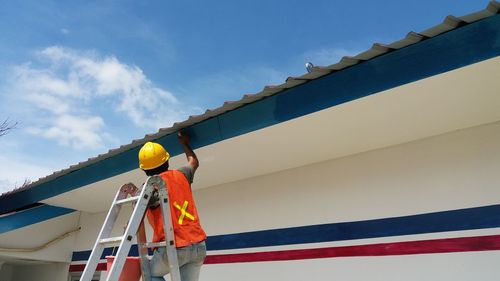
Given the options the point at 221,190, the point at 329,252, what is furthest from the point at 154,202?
the point at 221,190

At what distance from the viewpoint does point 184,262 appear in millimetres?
2861

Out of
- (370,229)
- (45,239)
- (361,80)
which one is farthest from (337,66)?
(45,239)

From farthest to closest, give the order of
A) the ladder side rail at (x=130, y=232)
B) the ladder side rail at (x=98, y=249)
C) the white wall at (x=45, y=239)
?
1. the white wall at (x=45, y=239)
2. the ladder side rail at (x=98, y=249)
3. the ladder side rail at (x=130, y=232)

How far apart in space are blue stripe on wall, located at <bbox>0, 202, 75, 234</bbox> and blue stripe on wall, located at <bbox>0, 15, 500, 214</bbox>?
3.32 metres

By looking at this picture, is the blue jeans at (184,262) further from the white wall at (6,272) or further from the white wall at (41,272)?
the white wall at (6,272)

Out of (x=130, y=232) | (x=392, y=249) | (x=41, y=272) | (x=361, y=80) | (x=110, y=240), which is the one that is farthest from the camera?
(x=41, y=272)

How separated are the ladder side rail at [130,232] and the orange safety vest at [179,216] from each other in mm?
213

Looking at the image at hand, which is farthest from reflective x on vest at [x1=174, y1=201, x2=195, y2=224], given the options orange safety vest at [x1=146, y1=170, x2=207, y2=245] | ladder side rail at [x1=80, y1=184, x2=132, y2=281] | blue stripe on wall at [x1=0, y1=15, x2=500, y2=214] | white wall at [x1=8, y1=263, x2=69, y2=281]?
white wall at [x1=8, y1=263, x2=69, y2=281]

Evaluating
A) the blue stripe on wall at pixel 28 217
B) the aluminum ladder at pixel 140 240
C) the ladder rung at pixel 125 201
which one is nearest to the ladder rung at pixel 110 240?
the aluminum ladder at pixel 140 240

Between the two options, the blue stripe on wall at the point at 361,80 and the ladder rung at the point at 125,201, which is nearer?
the blue stripe on wall at the point at 361,80

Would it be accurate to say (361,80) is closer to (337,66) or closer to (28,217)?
(337,66)

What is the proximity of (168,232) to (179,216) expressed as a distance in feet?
0.64

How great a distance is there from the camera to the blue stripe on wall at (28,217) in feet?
21.8

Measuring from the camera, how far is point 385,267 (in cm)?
384
